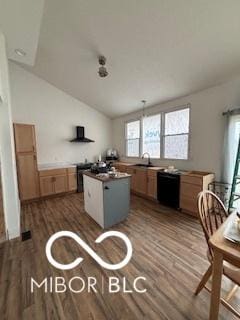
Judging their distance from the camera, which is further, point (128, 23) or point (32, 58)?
point (32, 58)

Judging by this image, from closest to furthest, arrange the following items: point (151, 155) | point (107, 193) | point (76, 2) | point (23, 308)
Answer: point (23, 308) → point (76, 2) → point (107, 193) → point (151, 155)

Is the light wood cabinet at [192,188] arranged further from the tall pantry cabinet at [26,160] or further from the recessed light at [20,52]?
the recessed light at [20,52]

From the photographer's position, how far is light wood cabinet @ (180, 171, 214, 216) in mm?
3046

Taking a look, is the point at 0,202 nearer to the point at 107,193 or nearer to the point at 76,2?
the point at 107,193

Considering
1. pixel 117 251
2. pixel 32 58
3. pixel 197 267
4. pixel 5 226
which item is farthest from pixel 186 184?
pixel 32 58

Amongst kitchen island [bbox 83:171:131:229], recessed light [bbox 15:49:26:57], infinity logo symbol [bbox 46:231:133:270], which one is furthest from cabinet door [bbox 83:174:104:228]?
recessed light [bbox 15:49:26:57]

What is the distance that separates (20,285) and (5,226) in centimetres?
109

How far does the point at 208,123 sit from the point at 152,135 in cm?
163

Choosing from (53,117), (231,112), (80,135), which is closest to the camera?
(231,112)

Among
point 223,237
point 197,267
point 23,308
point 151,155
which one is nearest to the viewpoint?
point 223,237

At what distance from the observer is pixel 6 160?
242cm

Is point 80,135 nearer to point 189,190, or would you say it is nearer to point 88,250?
point 189,190

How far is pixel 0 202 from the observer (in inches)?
94.0

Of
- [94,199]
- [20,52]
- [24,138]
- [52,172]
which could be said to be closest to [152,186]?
[94,199]
